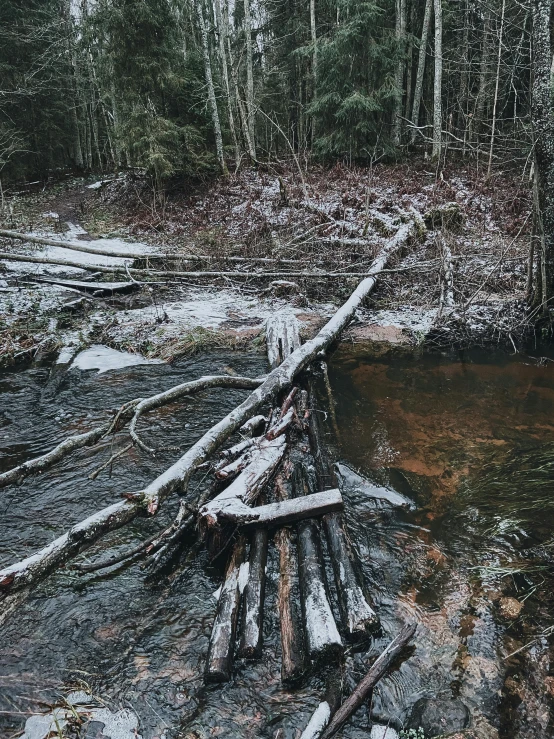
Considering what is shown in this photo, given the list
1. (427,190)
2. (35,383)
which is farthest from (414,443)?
(427,190)

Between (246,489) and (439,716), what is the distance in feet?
6.89

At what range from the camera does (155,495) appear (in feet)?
11.8

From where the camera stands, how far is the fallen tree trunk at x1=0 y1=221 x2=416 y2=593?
2.78m

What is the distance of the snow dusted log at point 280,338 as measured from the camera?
7453 mm

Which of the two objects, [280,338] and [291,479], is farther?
[280,338]

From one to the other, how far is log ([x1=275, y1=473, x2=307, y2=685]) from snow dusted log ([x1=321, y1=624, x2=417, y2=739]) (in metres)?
0.34

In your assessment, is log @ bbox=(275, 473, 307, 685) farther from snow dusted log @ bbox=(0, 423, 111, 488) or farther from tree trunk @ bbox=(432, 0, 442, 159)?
tree trunk @ bbox=(432, 0, 442, 159)

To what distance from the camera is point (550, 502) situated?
14.9ft

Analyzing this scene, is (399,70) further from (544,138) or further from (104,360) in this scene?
(104,360)

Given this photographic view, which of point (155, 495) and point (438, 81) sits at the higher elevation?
point (438, 81)

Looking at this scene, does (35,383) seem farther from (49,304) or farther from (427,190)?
(427,190)

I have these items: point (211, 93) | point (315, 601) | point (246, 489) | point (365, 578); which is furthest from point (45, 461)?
point (211, 93)

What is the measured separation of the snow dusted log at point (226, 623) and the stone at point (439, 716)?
3.94ft

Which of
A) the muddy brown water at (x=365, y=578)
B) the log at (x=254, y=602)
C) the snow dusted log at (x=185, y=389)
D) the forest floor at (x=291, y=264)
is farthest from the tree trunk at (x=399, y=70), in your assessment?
the log at (x=254, y=602)
